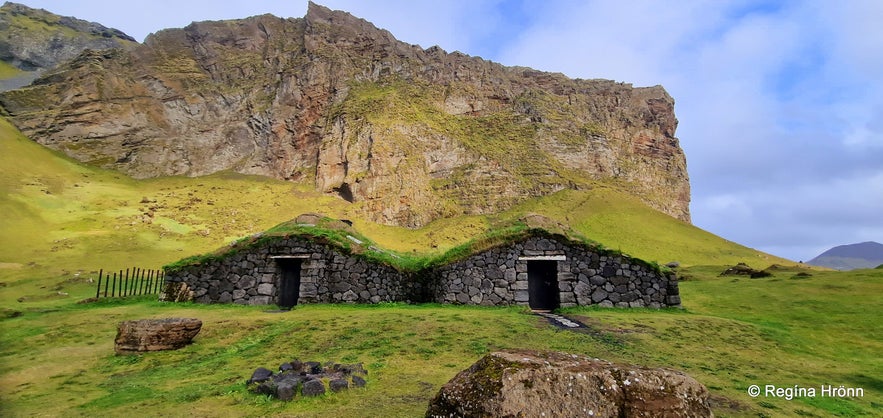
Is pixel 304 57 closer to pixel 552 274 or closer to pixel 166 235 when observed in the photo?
pixel 166 235

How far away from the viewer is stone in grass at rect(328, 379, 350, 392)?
762cm

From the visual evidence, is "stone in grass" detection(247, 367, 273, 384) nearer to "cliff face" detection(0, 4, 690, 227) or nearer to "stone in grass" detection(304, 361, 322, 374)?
"stone in grass" detection(304, 361, 322, 374)

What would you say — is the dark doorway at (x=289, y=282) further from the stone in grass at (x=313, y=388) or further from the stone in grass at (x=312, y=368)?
the stone in grass at (x=313, y=388)

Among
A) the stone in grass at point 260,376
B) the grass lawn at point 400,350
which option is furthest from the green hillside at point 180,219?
the stone in grass at point 260,376

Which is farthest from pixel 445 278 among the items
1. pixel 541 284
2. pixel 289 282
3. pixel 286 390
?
pixel 286 390

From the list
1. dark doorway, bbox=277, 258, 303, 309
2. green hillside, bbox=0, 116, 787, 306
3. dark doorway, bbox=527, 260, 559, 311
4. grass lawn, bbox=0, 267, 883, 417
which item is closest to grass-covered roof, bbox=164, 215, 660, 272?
dark doorway, bbox=277, 258, 303, 309

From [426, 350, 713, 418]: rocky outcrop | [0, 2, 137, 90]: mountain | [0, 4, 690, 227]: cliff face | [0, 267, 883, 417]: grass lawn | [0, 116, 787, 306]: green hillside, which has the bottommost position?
[0, 267, 883, 417]: grass lawn

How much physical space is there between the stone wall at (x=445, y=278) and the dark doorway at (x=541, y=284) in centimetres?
13

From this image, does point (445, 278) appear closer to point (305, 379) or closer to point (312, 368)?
point (312, 368)

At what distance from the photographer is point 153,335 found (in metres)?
11.5

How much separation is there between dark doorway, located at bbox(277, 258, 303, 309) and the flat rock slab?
7.81m

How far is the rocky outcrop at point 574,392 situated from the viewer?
4234 millimetres

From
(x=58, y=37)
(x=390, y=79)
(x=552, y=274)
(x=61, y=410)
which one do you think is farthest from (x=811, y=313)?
(x=58, y=37)

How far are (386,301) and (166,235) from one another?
1669 inches
